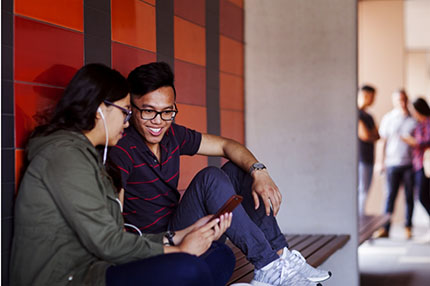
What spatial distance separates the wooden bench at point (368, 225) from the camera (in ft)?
13.9

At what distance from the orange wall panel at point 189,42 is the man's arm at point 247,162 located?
0.67 m

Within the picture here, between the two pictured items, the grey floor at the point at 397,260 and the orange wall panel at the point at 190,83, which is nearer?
the orange wall panel at the point at 190,83

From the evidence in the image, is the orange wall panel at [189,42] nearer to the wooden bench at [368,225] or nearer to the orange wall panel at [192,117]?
the orange wall panel at [192,117]

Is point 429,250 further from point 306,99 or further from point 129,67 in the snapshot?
point 129,67

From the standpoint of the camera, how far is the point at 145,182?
7.84ft

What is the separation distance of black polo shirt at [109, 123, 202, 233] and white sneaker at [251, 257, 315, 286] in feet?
1.50

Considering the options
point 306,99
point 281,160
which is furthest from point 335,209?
point 306,99

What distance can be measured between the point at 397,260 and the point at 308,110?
206 centimetres

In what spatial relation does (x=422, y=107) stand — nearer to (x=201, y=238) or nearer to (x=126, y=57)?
(x=126, y=57)

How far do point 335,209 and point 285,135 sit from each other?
0.65 m

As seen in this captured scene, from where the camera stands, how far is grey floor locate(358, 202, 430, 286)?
A: 4438mm

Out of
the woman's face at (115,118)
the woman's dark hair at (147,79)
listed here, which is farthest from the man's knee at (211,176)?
the woman's face at (115,118)

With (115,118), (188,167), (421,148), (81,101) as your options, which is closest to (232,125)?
(188,167)

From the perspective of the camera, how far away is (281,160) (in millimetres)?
4082
